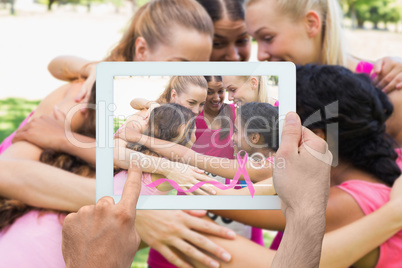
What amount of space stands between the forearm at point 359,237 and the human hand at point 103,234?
62 centimetres

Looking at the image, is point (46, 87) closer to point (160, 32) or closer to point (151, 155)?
point (160, 32)

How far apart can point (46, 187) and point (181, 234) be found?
17.4 inches

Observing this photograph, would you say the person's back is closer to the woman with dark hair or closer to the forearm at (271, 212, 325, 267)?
the woman with dark hair

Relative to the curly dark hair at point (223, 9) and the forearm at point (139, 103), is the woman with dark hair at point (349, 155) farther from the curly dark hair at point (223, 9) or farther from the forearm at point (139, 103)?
the curly dark hair at point (223, 9)

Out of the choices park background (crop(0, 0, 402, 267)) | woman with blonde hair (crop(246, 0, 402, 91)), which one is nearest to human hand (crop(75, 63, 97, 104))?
woman with blonde hair (crop(246, 0, 402, 91))

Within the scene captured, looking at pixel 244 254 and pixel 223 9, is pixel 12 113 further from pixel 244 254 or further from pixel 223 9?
pixel 244 254

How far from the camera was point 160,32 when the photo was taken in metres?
1.76

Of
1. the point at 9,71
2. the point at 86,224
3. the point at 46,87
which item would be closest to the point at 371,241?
the point at 86,224

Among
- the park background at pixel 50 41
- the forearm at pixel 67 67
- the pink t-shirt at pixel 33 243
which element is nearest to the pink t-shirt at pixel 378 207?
the pink t-shirt at pixel 33 243

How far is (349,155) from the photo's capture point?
148 centimetres

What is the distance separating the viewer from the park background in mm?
7562

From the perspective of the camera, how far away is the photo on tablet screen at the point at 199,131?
0.99 meters

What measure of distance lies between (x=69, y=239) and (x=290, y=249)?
43 centimetres

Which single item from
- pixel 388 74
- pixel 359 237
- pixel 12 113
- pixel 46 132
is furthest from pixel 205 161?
pixel 12 113
